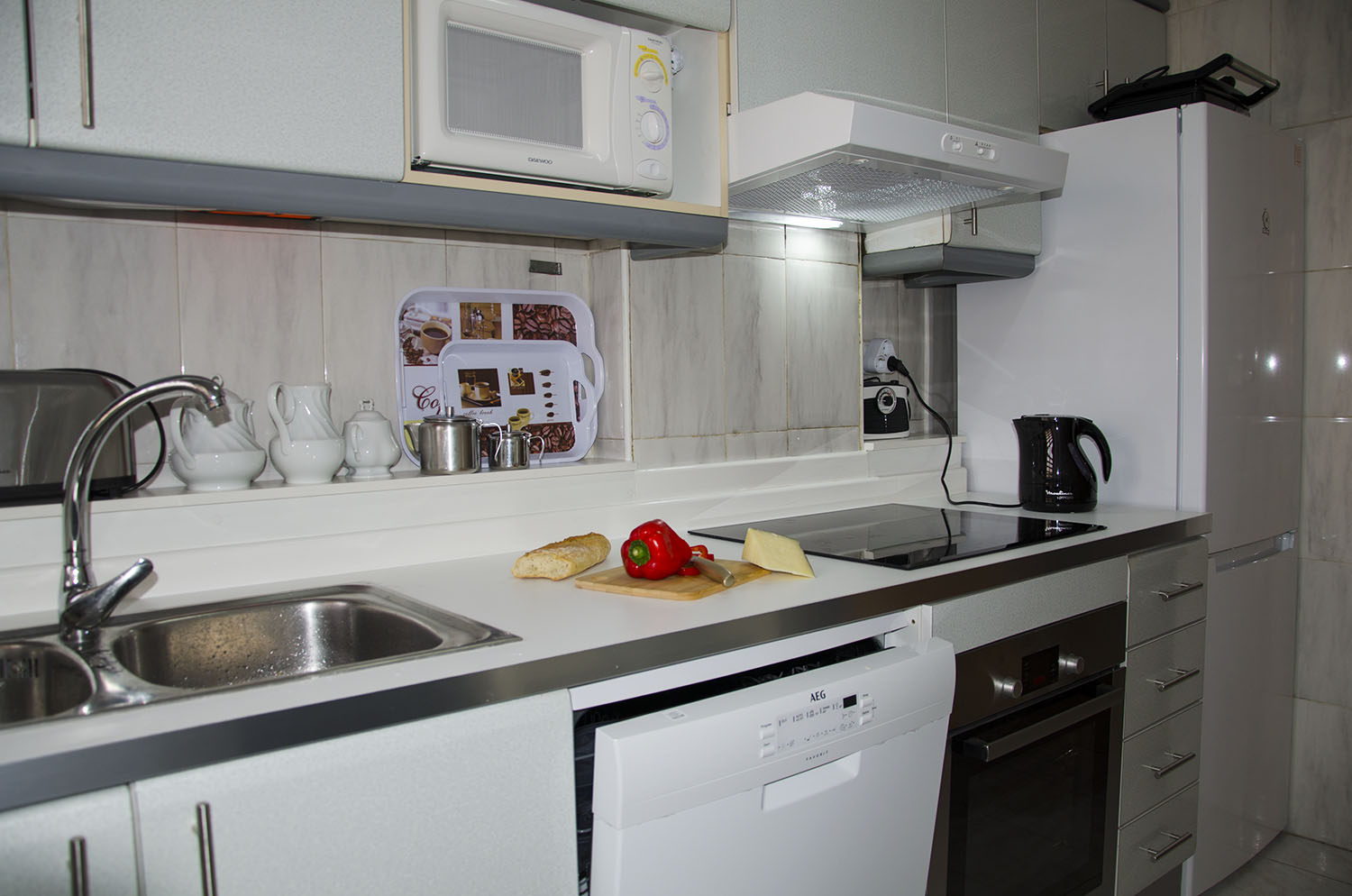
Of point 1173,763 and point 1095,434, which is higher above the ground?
point 1095,434

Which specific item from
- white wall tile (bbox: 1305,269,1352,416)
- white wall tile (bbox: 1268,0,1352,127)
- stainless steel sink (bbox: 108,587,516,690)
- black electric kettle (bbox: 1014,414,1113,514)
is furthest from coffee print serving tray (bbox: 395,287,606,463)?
white wall tile (bbox: 1268,0,1352,127)

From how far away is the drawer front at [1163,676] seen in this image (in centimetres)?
184

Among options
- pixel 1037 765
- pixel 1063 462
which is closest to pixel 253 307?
pixel 1037 765

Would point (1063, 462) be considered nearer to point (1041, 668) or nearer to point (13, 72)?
point (1041, 668)

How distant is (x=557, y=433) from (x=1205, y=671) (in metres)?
1.59

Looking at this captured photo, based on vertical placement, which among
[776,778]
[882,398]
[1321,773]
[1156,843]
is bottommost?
[1321,773]

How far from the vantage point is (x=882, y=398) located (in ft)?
7.64

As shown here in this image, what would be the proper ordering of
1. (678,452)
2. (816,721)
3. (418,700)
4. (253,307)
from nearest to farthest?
(418,700) < (816,721) < (253,307) < (678,452)

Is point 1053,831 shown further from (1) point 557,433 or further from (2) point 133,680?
(2) point 133,680

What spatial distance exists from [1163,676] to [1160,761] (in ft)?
0.60

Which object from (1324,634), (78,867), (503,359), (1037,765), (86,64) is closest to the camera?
(78,867)

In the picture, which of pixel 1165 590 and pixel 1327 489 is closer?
pixel 1165 590

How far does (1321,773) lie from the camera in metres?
2.52

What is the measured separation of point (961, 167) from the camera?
1.68 m
